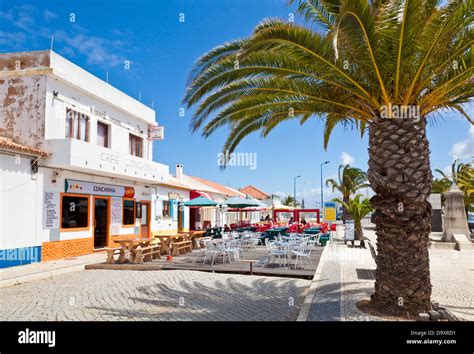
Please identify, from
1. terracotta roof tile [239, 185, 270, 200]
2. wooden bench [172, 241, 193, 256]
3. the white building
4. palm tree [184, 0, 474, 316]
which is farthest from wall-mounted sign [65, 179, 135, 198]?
terracotta roof tile [239, 185, 270, 200]

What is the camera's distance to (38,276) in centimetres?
1047

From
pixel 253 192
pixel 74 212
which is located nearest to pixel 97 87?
pixel 74 212

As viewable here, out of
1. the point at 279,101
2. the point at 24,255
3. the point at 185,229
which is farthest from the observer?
the point at 185,229

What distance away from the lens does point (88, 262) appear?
42.4ft

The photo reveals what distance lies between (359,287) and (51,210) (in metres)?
10.8

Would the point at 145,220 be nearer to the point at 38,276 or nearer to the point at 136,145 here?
the point at 136,145

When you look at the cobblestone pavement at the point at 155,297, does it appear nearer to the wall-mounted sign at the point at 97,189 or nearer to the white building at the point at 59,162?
the white building at the point at 59,162

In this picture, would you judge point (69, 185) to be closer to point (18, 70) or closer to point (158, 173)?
point (18, 70)

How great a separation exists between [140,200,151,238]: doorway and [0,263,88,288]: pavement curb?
784 cm

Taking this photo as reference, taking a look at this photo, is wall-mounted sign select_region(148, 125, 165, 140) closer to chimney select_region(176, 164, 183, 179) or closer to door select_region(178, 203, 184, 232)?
door select_region(178, 203, 184, 232)

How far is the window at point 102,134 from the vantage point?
16.8 m

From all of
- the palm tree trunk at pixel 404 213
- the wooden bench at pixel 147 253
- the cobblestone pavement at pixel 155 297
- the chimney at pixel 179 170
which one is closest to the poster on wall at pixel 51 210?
the cobblestone pavement at pixel 155 297
